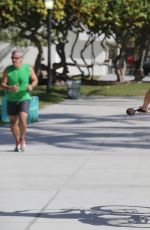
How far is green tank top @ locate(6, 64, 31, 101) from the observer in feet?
36.9

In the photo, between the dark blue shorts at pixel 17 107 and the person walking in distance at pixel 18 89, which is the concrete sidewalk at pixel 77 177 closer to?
the person walking in distance at pixel 18 89

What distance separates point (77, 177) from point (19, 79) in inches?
106

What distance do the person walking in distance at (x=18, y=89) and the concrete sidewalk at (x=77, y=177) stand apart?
44cm

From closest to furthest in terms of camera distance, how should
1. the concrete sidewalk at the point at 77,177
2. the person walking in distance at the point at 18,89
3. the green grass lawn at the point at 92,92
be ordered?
1. the concrete sidewalk at the point at 77,177
2. the person walking in distance at the point at 18,89
3. the green grass lawn at the point at 92,92

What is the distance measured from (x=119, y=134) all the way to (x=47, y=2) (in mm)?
10645

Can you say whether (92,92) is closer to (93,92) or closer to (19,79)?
(93,92)

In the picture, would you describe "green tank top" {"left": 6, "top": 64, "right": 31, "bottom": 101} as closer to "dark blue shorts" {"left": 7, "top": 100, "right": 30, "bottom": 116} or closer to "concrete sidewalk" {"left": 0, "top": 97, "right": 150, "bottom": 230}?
"dark blue shorts" {"left": 7, "top": 100, "right": 30, "bottom": 116}

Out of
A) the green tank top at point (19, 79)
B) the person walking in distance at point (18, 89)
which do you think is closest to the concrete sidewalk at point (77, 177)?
the person walking in distance at point (18, 89)

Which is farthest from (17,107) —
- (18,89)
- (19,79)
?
(19,79)

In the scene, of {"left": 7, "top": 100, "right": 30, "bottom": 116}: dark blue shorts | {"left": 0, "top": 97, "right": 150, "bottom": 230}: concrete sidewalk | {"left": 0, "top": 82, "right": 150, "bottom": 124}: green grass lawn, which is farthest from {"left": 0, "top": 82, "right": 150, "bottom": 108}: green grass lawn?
{"left": 7, "top": 100, "right": 30, "bottom": 116}: dark blue shorts

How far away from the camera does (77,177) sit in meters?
9.12

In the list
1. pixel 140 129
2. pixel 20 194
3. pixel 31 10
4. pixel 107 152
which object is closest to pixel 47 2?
pixel 31 10

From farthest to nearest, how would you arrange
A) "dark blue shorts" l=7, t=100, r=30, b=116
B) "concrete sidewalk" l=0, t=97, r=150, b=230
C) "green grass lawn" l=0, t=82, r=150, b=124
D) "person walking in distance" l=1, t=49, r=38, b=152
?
"green grass lawn" l=0, t=82, r=150, b=124 → "dark blue shorts" l=7, t=100, r=30, b=116 → "person walking in distance" l=1, t=49, r=38, b=152 → "concrete sidewalk" l=0, t=97, r=150, b=230

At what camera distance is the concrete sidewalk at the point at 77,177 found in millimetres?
6844
